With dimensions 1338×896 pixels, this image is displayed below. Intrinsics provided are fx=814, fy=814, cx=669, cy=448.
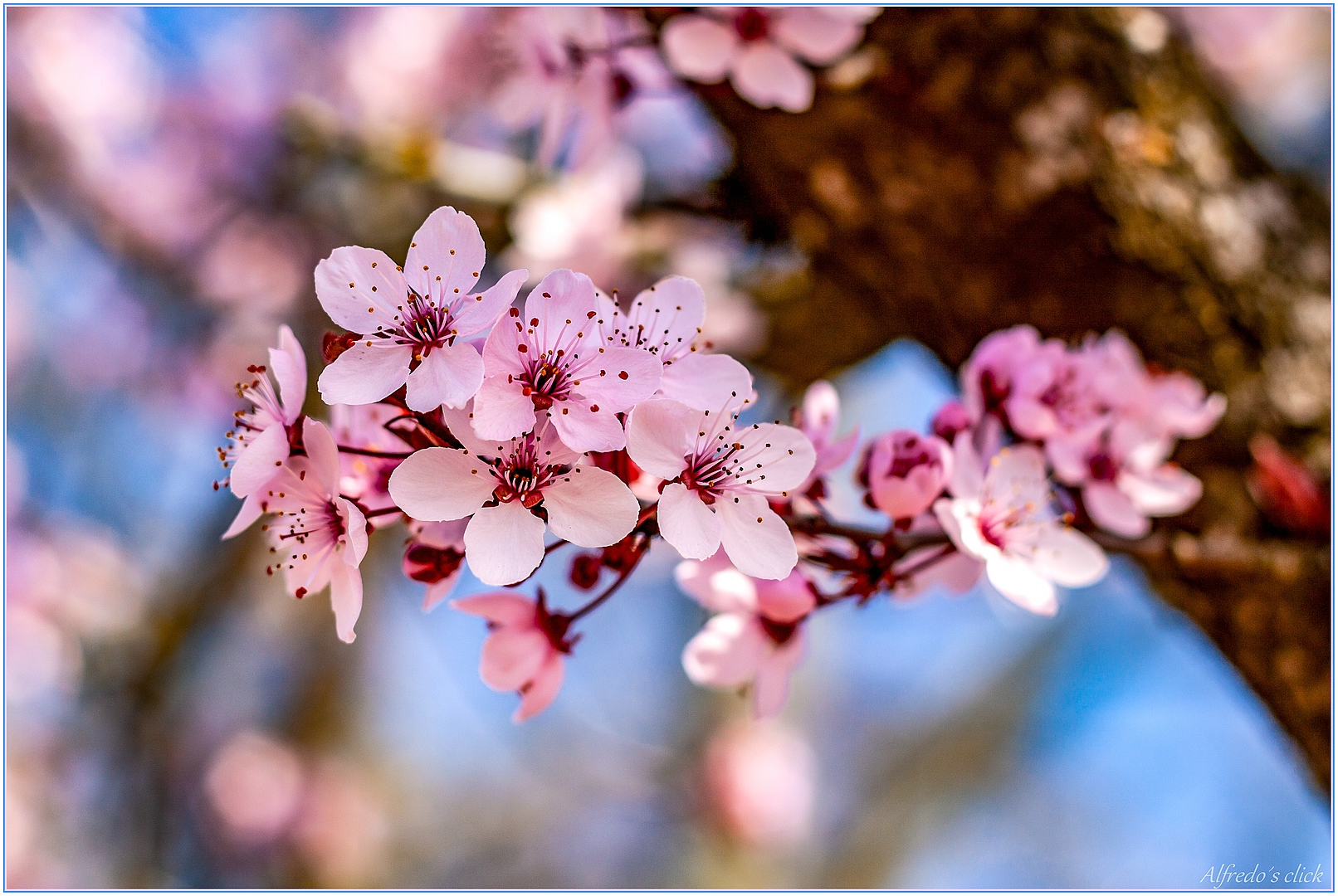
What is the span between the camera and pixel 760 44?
128 centimetres


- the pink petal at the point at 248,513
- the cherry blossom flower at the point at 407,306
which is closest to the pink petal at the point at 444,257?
the cherry blossom flower at the point at 407,306

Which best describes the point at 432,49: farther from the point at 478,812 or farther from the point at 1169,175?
the point at 478,812

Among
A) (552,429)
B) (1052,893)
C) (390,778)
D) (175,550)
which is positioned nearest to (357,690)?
(390,778)

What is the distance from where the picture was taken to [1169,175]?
1.34 meters

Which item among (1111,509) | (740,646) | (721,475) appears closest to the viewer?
(721,475)

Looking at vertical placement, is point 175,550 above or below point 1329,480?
below

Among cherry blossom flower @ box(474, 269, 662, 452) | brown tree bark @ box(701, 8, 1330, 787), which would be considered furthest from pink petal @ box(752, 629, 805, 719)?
brown tree bark @ box(701, 8, 1330, 787)

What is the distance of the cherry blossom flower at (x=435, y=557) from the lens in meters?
0.73

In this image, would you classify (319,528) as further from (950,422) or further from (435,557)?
(950,422)

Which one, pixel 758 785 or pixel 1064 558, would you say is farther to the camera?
pixel 758 785

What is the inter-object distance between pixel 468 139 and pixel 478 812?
3324mm

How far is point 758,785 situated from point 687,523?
3.66 m

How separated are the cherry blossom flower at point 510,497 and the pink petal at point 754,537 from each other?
0.06m

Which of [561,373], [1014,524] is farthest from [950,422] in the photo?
[561,373]
